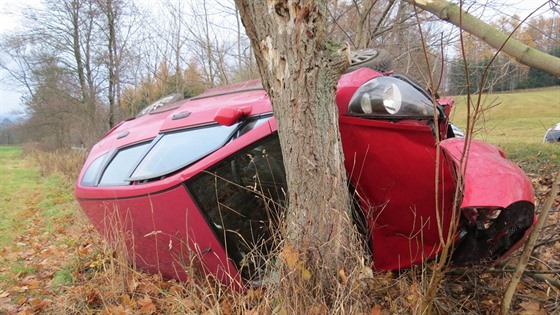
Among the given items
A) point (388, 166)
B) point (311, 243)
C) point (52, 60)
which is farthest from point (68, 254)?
point (52, 60)

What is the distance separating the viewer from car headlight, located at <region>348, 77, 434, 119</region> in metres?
2.33

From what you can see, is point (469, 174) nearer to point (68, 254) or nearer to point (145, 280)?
point (145, 280)

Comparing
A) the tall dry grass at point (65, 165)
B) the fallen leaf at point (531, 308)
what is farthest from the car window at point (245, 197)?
the tall dry grass at point (65, 165)

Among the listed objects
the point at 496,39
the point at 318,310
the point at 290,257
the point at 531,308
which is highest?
the point at 496,39

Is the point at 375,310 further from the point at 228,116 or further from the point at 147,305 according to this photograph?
the point at 147,305

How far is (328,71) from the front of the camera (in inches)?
81.6

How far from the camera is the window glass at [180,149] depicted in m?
2.67

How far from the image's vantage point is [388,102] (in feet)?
7.66

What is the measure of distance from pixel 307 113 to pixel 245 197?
32.2 inches

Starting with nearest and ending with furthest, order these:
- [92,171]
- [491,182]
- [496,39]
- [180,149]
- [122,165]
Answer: [491,182] → [496,39] → [180,149] → [122,165] → [92,171]

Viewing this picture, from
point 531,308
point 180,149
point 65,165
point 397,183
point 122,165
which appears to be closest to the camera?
point 531,308

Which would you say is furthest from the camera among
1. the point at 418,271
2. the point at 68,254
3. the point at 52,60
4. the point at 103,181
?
the point at 52,60

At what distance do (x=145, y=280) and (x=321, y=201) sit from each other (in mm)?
1929

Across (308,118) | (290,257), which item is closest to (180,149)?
(308,118)
